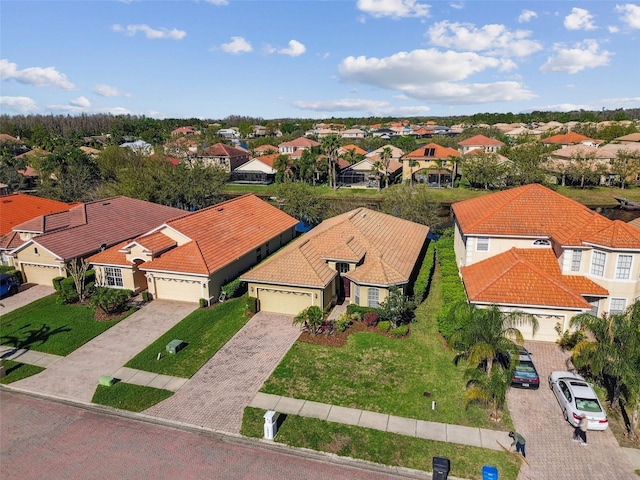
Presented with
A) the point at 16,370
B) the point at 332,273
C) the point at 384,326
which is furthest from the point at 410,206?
the point at 16,370

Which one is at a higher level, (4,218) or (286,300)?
(4,218)

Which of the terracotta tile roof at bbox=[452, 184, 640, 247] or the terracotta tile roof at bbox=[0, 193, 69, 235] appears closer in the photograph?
the terracotta tile roof at bbox=[452, 184, 640, 247]

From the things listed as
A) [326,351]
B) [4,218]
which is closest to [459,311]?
[326,351]

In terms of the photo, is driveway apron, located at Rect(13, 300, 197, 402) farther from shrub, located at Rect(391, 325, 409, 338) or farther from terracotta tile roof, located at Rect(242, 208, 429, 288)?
shrub, located at Rect(391, 325, 409, 338)

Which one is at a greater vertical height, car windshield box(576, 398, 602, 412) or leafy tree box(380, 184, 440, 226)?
leafy tree box(380, 184, 440, 226)

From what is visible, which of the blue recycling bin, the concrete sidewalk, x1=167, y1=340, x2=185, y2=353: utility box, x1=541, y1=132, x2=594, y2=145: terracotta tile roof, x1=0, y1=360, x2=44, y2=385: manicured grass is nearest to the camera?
the blue recycling bin

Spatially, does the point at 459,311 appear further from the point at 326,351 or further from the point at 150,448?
the point at 150,448

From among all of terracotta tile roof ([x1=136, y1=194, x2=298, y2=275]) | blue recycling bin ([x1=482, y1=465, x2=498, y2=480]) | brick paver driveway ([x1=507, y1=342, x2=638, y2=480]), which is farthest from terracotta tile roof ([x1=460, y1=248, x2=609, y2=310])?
terracotta tile roof ([x1=136, y1=194, x2=298, y2=275])
